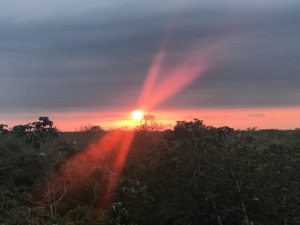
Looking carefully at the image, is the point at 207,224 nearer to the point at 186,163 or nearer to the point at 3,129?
the point at 186,163

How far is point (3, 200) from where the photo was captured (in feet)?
70.6

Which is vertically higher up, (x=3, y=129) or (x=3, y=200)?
(x=3, y=129)

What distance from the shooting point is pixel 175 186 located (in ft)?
78.0

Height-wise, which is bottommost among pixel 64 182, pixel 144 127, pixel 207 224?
pixel 207 224

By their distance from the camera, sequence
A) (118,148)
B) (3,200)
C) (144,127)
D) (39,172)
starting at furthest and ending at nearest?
(144,127), (118,148), (39,172), (3,200)

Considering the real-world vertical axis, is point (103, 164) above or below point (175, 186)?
above

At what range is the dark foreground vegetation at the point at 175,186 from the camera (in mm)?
21672

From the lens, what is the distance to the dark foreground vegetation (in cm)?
2167

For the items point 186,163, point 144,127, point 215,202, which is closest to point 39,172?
point 186,163

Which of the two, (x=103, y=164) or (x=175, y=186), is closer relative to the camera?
(x=175, y=186)

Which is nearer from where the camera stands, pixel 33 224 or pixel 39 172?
pixel 33 224

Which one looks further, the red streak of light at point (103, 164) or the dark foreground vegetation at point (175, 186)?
the red streak of light at point (103, 164)

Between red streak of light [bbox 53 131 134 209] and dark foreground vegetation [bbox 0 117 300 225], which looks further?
red streak of light [bbox 53 131 134 209]

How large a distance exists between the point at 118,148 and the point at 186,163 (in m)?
12.3
